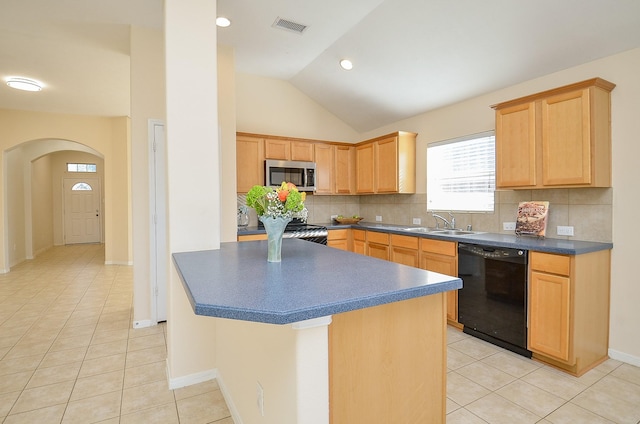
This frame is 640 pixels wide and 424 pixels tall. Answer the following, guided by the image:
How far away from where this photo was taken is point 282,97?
5035 mm

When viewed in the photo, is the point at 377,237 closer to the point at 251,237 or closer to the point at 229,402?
the point at 251,237

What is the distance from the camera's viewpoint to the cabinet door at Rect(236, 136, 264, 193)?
438 centimetres

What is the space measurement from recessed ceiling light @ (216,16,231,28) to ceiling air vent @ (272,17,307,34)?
0.46m

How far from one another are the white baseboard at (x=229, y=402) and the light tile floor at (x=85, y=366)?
31mm

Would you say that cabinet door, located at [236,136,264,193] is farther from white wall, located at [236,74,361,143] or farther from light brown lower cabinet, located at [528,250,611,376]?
light brown lower cabinet, located at [528,250,611,376]

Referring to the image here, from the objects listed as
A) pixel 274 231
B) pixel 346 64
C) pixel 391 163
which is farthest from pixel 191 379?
pixel 346 64

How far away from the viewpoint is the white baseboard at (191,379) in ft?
7.45

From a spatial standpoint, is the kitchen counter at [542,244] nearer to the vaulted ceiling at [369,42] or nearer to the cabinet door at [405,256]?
the cabinet door at [405,256]

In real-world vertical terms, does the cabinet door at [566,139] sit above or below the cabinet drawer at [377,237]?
above

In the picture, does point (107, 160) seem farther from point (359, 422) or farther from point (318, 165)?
point (359, 422)

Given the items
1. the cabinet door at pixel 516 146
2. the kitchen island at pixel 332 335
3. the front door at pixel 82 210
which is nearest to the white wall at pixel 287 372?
the kitchen island at pixel 332 335

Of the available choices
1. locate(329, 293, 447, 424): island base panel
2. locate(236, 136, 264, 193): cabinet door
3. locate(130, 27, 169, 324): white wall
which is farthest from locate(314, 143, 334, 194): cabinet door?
locate(329, 293, 447, 424): island base panel

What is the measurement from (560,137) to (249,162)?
3440 millimetres

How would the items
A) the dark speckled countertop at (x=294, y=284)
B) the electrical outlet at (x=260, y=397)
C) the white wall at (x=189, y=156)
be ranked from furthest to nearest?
1. the white wall at (x=189, y=156)
2. the electrical outlet at (x=260, y=397)
3. the dark speckled countertop at (x=294, y=284)
